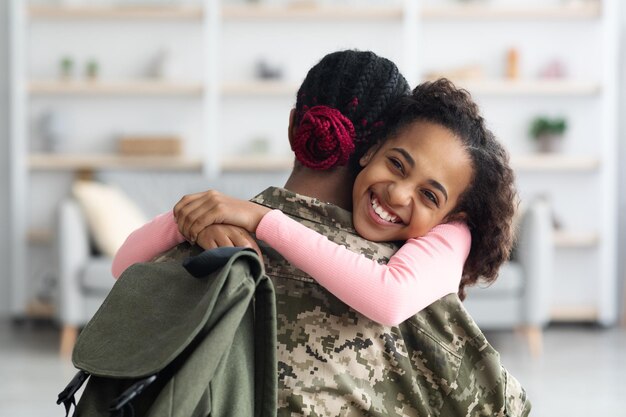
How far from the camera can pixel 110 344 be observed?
43.4 inches

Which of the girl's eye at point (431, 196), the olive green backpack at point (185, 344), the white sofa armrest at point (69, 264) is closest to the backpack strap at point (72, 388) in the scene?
the olive green backpack at point (185, 344)

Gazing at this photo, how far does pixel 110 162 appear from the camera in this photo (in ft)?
19.2

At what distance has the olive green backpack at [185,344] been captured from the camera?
3.37ft

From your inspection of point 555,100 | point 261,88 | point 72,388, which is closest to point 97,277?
point 261,88

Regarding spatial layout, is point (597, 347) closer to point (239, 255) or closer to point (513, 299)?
point (513, 299)

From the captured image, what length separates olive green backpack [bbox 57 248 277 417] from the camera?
1.03 metres

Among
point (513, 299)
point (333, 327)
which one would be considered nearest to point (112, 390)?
point (333, 327)

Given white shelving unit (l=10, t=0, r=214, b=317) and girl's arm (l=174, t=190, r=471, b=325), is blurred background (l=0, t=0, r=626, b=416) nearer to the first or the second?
white shelving unit (l=10, t=0, r=214, b=317)

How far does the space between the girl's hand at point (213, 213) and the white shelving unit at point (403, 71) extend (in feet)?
15.0

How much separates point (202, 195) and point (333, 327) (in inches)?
9.9

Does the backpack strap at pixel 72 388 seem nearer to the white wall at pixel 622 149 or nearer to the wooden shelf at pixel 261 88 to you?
the wooden shelf at pixel 261 88

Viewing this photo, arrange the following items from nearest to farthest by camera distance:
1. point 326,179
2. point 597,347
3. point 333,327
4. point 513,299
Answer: point 333,327 < point 326,179 < point 513,299 < point 597,347

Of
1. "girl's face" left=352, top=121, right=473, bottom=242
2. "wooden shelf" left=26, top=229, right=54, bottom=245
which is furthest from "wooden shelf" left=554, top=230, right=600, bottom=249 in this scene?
"girl's face" left=352, top=121, right=473, bottom=242

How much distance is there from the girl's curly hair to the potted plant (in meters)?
4.55
